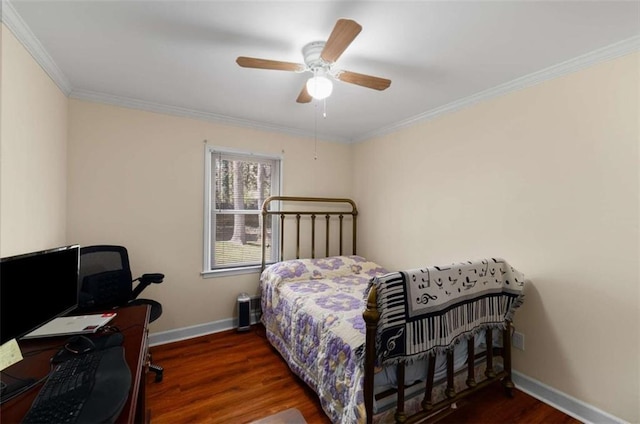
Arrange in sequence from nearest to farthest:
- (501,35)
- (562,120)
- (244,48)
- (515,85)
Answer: (501,35) → (244,48) → (562,120) → (515,85)

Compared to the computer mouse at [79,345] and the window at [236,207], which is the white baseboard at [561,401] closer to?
the window at [236,207]

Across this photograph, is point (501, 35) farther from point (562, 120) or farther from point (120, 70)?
point (120, 70)

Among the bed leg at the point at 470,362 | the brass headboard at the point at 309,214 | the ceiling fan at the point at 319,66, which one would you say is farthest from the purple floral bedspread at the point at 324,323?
the ceiling fan at the point at 319,66

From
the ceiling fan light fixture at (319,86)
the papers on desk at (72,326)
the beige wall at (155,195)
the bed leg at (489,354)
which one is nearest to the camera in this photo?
the papers on desk at (72,326)

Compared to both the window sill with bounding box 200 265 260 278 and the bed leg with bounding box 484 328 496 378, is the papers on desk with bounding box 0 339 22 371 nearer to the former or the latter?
the window sill with bounding box 200 265 260 278

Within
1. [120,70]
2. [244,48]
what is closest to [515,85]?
[244,48]

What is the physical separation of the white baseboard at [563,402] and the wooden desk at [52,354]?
8.23 ft

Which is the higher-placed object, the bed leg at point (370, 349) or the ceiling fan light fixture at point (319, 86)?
the ceiling fan light fixture at point (319, 86)

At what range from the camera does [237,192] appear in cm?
314

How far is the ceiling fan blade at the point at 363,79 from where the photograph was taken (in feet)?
5.48

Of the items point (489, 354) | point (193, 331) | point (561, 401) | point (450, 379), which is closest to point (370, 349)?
point (450, 379)

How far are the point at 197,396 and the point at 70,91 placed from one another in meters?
2.65

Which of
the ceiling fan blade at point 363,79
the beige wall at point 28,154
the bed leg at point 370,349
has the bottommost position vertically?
the bed leg at point 370,349

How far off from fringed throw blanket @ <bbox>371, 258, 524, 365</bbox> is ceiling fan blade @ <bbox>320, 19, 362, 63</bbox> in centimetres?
119
